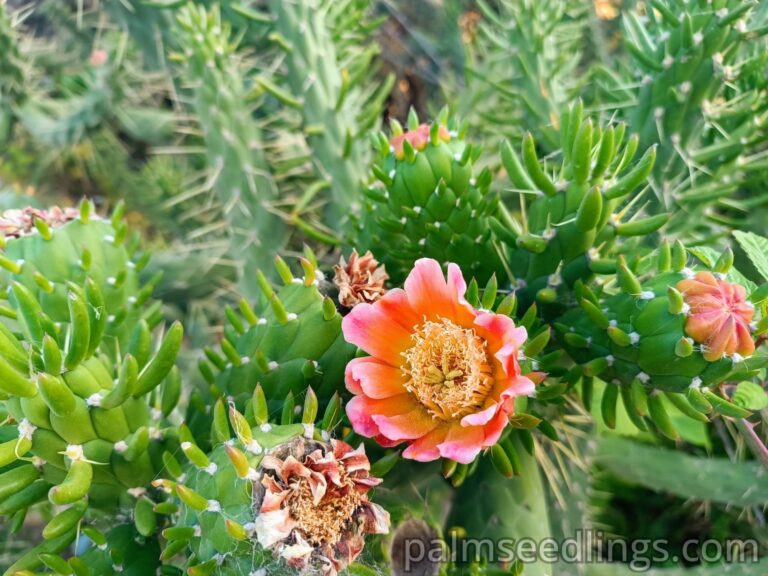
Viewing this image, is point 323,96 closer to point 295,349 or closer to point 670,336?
point 295,349

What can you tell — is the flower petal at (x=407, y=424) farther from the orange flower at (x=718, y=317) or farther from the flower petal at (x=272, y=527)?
the orange flower at (x=718, y=317)

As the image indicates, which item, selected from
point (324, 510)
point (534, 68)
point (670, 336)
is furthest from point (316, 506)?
point (534, 68)

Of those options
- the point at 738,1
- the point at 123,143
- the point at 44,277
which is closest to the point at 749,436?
the point at 738,1

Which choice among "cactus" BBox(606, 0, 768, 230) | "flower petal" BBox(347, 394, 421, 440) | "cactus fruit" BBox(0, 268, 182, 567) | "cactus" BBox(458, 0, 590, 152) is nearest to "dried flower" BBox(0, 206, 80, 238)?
"cactus fruit" BBox(0, 268, 182, 567)

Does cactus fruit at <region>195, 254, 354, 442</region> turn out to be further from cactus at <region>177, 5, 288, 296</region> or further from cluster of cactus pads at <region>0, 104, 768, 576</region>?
cactus at <region>177, 5, 288, 296</region>

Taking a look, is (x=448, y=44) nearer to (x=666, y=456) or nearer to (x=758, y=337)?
(x=666, y=456)
